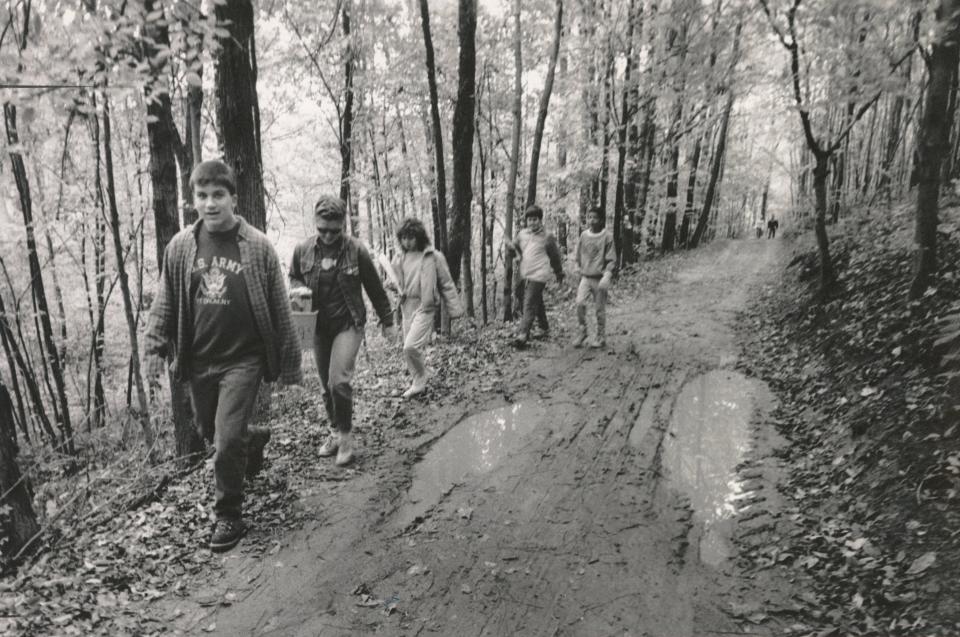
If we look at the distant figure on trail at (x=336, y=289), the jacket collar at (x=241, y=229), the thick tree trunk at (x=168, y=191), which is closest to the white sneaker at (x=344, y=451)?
the distant figure on trail at (x=336, y=289)

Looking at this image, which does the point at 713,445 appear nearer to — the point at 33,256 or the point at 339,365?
the point at 339,365

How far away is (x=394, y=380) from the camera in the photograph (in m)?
8.62

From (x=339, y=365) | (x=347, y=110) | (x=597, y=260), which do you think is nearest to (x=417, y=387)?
(x=339, y=365)

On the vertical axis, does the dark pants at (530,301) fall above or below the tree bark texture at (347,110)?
below

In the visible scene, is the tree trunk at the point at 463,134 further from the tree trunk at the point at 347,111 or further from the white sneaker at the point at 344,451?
the white sneaker at the point at 344,451

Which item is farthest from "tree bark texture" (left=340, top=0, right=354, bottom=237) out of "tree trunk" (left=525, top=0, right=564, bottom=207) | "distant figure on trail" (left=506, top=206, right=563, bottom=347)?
"distant figure on trail" (left=506, top=206, right=563, bottom=347)

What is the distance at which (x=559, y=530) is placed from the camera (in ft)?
14.1

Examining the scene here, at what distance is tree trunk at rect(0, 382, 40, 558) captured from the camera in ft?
12.7

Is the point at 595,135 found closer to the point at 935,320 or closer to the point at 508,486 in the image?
the point at 935,320

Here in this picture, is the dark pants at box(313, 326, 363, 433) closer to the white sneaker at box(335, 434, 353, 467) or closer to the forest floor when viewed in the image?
the white sneaker at box(335, 434, 353, 467)

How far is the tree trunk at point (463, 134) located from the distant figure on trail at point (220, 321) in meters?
7.30

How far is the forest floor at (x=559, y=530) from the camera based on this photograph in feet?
11.0

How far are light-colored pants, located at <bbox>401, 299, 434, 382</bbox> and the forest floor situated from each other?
1.58ft

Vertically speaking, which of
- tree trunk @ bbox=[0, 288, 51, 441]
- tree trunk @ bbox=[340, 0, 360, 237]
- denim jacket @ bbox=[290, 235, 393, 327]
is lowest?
tree trunk @ bbox=[0, 288, 51, 441]
